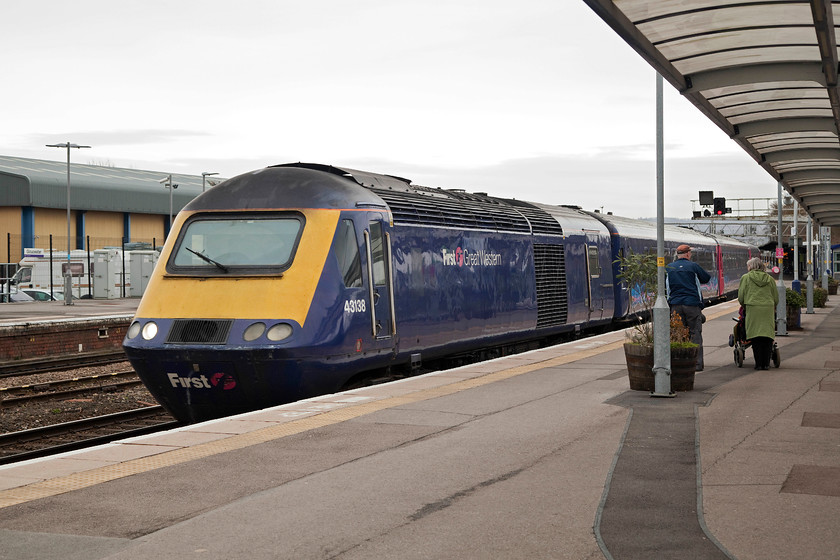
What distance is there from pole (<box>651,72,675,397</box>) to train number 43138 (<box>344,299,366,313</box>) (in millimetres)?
3685

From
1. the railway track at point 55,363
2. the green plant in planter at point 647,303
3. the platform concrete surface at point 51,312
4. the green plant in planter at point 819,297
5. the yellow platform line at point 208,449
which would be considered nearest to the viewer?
the yellow platform line at point 208,449

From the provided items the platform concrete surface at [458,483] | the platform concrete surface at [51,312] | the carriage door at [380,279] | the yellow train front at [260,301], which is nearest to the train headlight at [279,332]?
the yellow train front at [260,301]

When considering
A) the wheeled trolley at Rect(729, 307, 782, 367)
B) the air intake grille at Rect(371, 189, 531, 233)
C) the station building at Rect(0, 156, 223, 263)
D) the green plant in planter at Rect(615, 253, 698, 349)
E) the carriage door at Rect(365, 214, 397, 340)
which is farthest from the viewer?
the station building at Rect(0, 156, 223, 263)

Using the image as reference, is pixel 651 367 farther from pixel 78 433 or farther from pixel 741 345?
pixel 78 433

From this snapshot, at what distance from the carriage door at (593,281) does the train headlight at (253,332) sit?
12.5m

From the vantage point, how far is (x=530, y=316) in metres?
19.3

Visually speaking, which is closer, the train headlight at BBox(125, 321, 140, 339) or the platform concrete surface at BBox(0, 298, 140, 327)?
the train headlight at BBox(125, 321, 140, 339)

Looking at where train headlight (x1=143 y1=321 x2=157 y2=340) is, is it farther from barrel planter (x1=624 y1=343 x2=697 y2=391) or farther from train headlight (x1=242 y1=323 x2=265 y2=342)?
barrel planter (x1=624 y1=343 x2=697 y2=391)

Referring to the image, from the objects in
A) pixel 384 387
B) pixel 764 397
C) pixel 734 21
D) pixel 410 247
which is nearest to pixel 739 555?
pixel 734 21

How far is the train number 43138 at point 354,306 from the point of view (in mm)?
12604

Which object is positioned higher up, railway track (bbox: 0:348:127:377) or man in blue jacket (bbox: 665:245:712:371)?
man in blue jacket (bbox: 665:245:712:371)

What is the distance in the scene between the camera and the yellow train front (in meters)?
12.0

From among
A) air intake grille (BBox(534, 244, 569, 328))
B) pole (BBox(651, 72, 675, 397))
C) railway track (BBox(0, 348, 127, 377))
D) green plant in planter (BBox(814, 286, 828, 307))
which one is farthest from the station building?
pole (BBox(651, 72, 675, 397))

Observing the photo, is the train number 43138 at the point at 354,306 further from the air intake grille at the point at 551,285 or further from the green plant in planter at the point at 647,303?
the air intake grille at the point at 551,285
